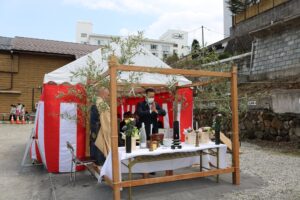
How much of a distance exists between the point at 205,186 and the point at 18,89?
17.6m

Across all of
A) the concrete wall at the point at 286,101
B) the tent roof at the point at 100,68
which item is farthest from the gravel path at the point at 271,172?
the tent roof at the point at 100,68

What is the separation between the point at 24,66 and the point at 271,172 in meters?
17.9

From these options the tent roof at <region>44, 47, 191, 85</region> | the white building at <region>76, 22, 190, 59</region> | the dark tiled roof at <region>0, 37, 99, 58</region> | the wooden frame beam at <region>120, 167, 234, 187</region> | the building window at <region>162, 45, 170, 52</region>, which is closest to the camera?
the wooden frame beam at <region>120, 167, 234, 187</region>

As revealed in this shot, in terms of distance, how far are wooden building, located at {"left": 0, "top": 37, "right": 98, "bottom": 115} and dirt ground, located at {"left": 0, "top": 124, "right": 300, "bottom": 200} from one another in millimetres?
13884

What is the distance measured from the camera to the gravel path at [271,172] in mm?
4301

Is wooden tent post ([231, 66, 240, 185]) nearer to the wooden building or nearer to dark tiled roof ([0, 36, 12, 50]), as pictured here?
the wooden building

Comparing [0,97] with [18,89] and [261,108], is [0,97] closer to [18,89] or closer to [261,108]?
[18,89]

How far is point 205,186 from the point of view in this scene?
4.77 metres

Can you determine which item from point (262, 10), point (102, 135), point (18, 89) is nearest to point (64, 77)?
point (102, 135)

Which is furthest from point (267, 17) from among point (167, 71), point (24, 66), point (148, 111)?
point (24, 66)

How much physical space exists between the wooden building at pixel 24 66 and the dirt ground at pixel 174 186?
13884mm

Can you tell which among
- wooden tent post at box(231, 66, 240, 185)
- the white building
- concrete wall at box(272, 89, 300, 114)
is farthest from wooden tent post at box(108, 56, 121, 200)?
the white building

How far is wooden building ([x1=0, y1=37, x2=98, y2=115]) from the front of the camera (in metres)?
18.9

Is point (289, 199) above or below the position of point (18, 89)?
below
